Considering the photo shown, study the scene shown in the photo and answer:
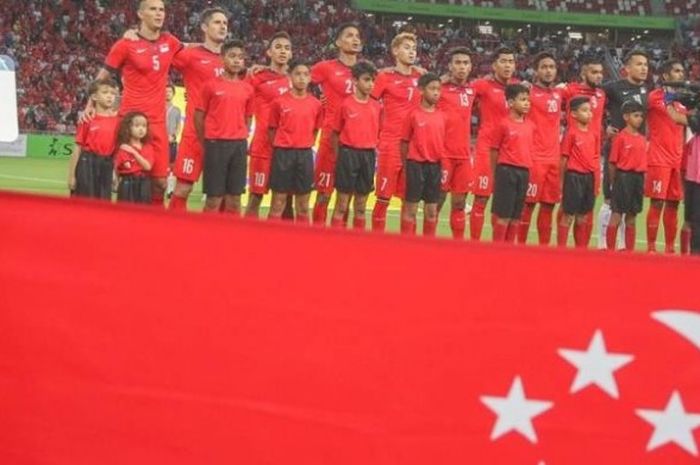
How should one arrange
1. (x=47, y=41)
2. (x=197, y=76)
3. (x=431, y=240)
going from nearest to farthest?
1. (x=431, y=240)
2. (x=197, y=76)
3. (x=47, y=41)

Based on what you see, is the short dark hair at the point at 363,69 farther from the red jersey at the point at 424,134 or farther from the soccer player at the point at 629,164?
the soccer player at the point at 629,164

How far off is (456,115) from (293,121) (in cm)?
162

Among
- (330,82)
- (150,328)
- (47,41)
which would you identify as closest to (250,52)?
(47,41)

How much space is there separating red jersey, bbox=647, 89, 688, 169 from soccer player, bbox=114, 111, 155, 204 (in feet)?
15.5

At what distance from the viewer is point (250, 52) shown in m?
35.6

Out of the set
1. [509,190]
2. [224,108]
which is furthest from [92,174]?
[509,190]

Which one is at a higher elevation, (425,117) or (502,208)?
(425,117)

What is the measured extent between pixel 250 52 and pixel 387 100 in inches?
1021

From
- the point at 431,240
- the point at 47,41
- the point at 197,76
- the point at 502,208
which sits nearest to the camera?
the point at 431,240

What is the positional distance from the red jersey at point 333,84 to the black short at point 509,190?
1.56 metres

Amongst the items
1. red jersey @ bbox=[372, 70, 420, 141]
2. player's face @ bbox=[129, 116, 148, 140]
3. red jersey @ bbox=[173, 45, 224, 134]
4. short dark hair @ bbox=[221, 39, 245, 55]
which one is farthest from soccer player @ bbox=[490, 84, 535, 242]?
player's face @ bbox=[129, 116, 148, 140]

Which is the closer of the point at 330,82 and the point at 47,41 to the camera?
the point at 330,82

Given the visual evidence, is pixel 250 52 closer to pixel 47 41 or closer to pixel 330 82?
pixel 47 41

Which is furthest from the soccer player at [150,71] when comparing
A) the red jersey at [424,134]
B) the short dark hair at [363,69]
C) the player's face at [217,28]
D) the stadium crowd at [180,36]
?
the stadium crowd at [180,36]
